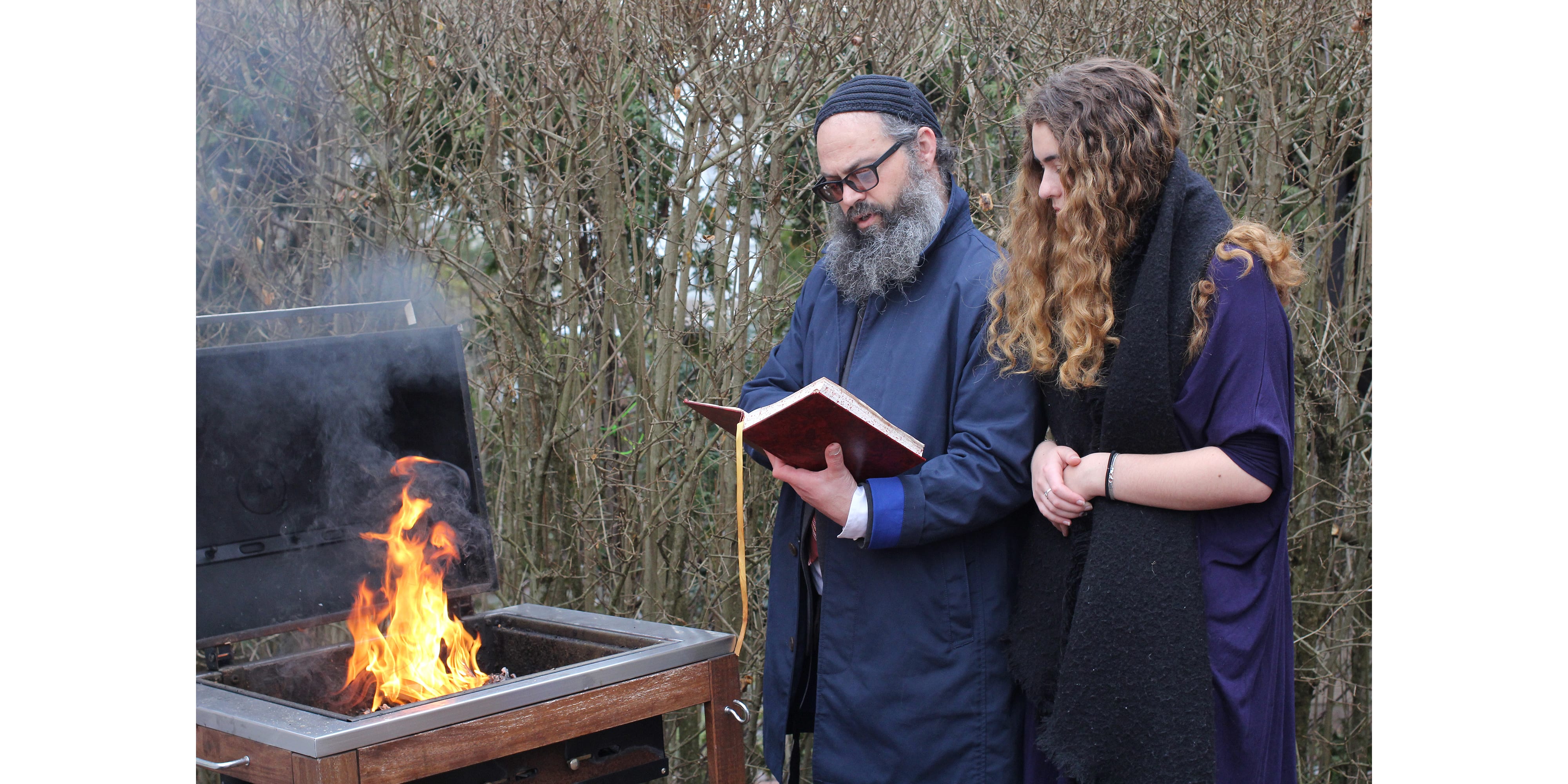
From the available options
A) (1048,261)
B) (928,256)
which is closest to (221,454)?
(928,256)

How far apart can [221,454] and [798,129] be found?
209 cm

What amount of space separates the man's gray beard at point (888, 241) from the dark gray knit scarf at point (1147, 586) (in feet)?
1.61

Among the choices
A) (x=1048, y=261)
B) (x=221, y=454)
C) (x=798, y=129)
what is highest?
(x=798, y=129)

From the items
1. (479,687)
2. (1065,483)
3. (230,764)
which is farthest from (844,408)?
(230,764)

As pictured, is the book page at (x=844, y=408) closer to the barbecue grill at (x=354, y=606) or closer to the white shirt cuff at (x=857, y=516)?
the white shirt cuff at (x=857, y=516)

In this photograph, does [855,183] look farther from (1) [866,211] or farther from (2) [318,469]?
(2) [318,469]

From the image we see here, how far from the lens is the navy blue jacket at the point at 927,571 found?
7.04ft

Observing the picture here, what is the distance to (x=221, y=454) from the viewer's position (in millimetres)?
2412

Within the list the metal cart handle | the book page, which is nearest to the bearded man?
the book page

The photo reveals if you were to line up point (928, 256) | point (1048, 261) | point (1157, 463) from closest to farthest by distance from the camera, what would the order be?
point (1157, 463) → point (1048, 261) → point (928, 256)

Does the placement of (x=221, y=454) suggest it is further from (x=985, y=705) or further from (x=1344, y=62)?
(x=1344, y=62)

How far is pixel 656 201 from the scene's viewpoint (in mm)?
3957

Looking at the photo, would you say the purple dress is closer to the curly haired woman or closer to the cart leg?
the curly haired woman

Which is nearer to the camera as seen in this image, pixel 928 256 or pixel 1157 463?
pixel 1157 463
